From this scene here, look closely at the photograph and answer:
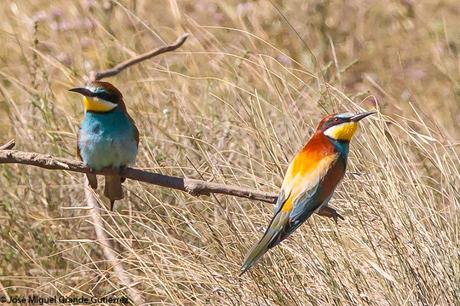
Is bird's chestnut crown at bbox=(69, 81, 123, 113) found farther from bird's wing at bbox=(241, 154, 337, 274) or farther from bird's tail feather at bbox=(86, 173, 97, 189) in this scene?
bird's wing at bbox=(241, 154, 337, 274)

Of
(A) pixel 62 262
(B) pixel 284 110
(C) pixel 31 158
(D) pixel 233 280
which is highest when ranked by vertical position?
(C) pixel 31 158

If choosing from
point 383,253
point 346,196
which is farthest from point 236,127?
point 383,253

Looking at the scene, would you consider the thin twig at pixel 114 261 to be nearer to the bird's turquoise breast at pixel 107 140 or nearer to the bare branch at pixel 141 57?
the bird's turquoise breast at pixel 107 140

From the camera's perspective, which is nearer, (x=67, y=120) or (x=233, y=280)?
(x=233, y=280)

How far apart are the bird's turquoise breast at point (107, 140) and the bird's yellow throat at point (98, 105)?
16 mm

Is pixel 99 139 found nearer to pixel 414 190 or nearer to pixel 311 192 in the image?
pixel 311 192

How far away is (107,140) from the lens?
3725mm

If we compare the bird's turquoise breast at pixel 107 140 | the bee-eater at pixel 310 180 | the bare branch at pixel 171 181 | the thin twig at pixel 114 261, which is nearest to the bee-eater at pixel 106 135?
the bird's turquoise breast at pixel 107 140

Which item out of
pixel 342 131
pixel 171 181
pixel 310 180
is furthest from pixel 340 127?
pixel 171 181

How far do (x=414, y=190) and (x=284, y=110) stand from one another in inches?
23.2

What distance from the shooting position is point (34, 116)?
4.94m

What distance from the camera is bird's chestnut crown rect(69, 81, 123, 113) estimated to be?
3691 mm

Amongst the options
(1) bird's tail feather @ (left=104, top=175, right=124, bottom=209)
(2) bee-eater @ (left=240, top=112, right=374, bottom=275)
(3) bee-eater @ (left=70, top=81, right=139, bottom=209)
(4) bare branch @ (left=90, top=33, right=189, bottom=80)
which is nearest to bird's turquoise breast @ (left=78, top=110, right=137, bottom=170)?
(3) bee-eater @ (left=70, top=81, right=139, bottom=209)

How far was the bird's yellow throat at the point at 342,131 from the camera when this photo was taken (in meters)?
3.41
